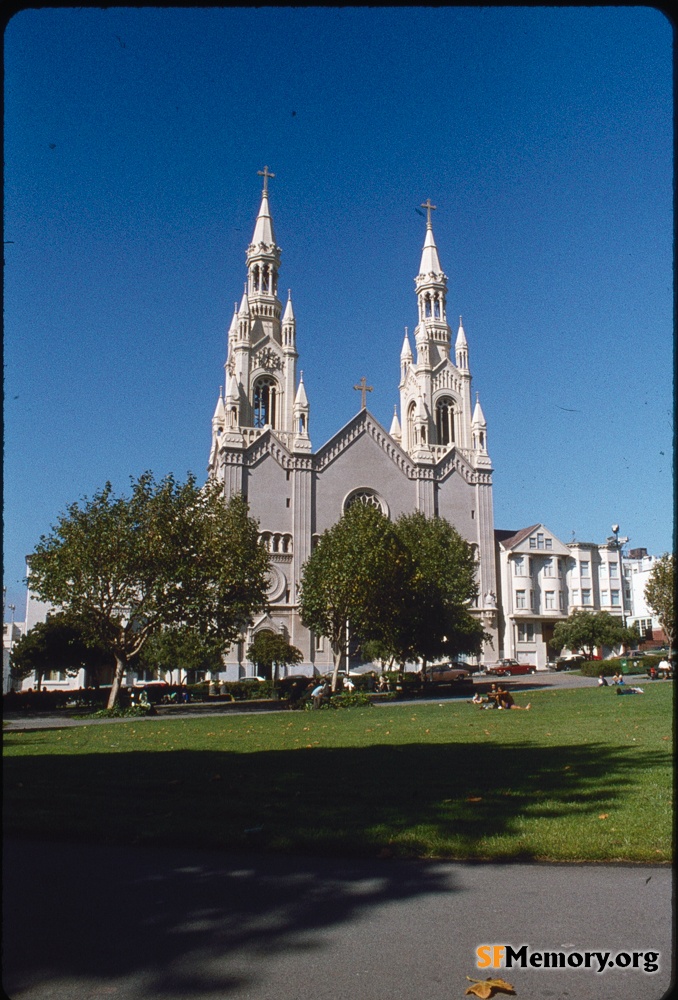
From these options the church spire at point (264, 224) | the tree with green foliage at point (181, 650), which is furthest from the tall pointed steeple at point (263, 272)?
the tree with green foliage at point (181, 650)

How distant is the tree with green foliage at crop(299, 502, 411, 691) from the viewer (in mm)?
40375

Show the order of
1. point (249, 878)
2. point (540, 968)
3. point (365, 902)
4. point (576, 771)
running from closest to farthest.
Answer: point (540, 968), point (365, 902), point (249, 878), point (576, 771)

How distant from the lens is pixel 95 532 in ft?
114

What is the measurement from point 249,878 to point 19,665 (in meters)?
47.8

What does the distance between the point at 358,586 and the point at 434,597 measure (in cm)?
680

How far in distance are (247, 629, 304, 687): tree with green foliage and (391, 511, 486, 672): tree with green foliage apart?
40.0 feet

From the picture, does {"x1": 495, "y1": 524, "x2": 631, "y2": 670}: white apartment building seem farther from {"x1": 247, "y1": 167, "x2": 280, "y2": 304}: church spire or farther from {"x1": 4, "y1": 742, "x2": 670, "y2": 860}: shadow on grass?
{"x1": 4, "y1": 742, "x2": 670, "y2": 860}: shadow on grass

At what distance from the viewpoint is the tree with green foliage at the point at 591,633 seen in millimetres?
63812

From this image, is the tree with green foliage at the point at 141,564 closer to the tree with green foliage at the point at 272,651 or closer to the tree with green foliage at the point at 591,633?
the tree with green foliage at the point at 272,651

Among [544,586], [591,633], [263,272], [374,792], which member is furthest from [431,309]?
[374,792]

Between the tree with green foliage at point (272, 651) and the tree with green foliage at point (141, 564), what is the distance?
19.9 m

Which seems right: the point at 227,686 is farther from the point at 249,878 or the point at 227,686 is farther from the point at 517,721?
the point at 249,878

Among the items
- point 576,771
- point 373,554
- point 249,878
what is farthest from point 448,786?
point 373,554

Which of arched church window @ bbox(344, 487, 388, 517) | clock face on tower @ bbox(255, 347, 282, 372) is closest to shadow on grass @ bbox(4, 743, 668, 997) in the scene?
arched church window @ bbox(344, 487, 388, 517)
